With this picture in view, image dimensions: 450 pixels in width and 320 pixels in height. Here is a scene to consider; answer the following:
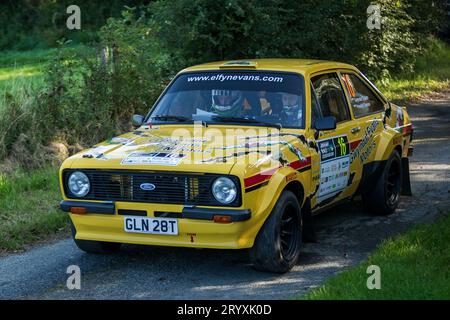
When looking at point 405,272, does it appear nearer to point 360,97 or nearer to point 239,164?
point 239,164

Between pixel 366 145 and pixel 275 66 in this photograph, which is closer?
pixel 275 66

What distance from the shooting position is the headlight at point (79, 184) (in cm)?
645

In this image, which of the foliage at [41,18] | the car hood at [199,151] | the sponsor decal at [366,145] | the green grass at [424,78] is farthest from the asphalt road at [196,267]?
the foliage at [41,18]

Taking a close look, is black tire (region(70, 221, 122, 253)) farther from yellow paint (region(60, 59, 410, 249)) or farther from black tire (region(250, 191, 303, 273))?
black tire (region(250, 191, 303, 273))

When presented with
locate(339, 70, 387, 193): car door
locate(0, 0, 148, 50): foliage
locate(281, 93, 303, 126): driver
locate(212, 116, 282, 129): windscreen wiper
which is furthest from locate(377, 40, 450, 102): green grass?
locate(0, 0, 148, 50): foliage

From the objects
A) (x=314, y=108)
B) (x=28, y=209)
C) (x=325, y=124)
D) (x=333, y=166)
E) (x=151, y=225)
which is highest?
(x=314, y=108)

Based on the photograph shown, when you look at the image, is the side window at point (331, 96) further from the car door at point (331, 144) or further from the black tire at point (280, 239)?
the black tire at point (280, 239)

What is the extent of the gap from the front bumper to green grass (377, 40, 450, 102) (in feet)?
42.2

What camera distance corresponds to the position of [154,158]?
6293 mm

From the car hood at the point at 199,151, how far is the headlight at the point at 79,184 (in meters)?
0.08

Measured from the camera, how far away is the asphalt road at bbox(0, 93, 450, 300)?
608 cm

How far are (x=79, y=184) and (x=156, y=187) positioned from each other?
74 cm

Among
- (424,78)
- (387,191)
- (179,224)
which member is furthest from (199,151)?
(424,78)

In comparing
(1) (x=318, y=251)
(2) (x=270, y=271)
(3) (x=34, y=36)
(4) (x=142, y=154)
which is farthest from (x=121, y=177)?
(3) (x=34, y=36)
